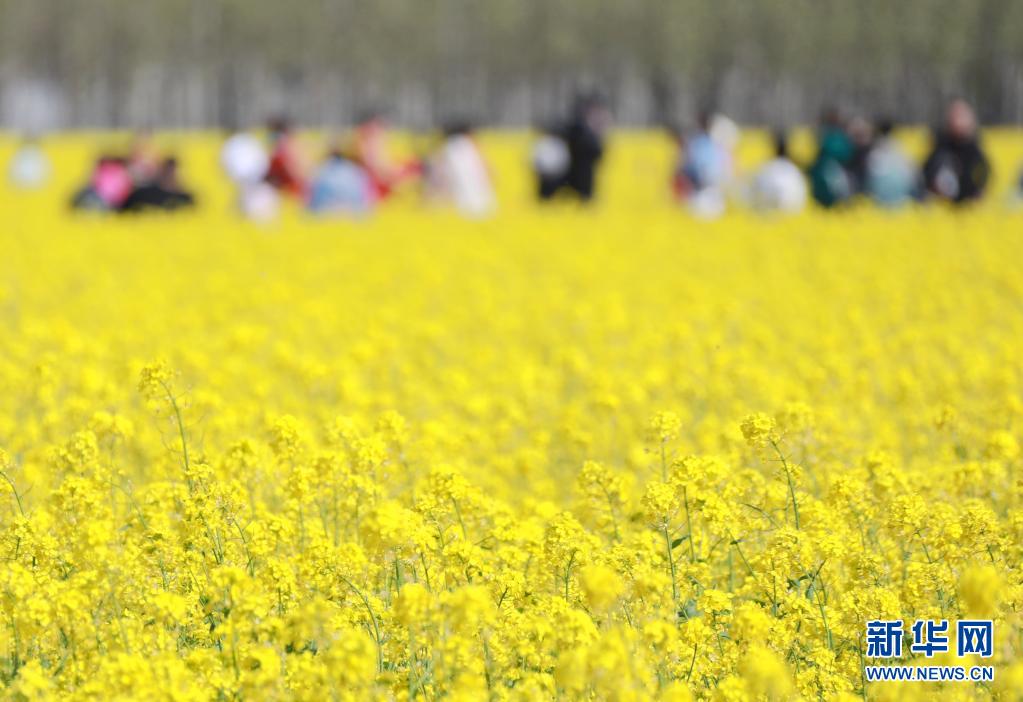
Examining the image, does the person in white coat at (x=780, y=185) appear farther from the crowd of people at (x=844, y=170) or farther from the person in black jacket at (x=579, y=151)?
the person in black jacket at (x=579, y=151)

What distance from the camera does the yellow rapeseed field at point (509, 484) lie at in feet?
12.0

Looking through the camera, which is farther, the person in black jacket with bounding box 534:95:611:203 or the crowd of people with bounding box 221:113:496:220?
the person in black jacket with bounding box 534:95:611:203

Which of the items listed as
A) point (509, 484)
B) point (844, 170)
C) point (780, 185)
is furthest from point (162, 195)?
point (509, 484)

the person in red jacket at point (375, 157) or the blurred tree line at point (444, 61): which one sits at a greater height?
the blurred tree line at point (444, 61)

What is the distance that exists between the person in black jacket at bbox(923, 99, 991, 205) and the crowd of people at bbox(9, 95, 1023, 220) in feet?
0.04

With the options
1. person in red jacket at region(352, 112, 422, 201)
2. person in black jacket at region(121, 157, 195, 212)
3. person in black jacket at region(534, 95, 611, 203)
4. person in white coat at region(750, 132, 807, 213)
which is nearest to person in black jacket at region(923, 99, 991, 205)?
person in white coat at region(750, 132, 807, 213)

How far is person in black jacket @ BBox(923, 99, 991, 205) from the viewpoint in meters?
17.2

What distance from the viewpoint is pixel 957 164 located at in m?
17.4

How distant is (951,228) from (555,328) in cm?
607

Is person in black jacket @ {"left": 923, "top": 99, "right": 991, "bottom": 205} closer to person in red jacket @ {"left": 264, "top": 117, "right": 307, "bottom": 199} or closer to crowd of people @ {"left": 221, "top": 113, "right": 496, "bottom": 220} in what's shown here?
crowd of people @ {"left": 221, "top": 113, "right": 496, "bottom": 220}

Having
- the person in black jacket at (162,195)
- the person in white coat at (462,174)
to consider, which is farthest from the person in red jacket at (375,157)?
the person in black jacket at (162,195)

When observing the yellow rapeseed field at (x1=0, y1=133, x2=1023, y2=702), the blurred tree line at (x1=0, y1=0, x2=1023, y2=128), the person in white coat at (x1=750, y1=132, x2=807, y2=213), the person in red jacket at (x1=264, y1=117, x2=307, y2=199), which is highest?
the blurred tree line at (x1=0, y1=0, x2=1023, y2=128)

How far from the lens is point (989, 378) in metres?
7.43

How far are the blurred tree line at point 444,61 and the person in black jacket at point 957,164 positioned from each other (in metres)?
51.4
